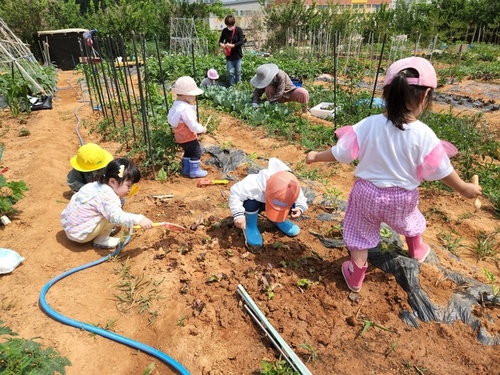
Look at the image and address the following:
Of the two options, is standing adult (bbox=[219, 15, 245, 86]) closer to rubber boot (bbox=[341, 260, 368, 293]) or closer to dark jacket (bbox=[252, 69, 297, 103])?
dark jacket (bbox=[252, 69, 297, 103])

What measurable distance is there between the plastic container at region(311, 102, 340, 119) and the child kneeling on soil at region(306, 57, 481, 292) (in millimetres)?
4478

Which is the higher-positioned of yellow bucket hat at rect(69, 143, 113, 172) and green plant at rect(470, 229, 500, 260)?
yellow bucket hat at rect(69, 143, 113, 172)

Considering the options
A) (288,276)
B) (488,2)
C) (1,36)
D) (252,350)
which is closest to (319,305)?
(288,276)

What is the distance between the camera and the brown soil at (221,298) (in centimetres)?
190

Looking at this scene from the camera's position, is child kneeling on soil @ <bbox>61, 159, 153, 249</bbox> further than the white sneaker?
No

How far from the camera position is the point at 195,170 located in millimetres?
4238

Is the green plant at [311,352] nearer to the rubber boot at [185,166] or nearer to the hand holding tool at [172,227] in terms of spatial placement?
the hand holding tool at [172,227]

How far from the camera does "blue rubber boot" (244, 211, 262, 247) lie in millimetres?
2686

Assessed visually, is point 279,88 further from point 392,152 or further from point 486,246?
point 392,152

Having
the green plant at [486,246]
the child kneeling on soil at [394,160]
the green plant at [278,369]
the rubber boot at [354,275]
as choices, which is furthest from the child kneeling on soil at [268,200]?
the green plant at [486,246]

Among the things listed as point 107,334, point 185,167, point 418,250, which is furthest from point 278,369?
point 185,167

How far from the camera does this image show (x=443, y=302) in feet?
6.91

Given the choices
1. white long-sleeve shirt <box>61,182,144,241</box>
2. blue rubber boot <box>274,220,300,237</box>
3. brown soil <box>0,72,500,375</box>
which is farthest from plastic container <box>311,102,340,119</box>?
white long-sleeve shirt <box>61,182,144,241</box>

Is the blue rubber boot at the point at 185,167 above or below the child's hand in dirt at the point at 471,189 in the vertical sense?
below
